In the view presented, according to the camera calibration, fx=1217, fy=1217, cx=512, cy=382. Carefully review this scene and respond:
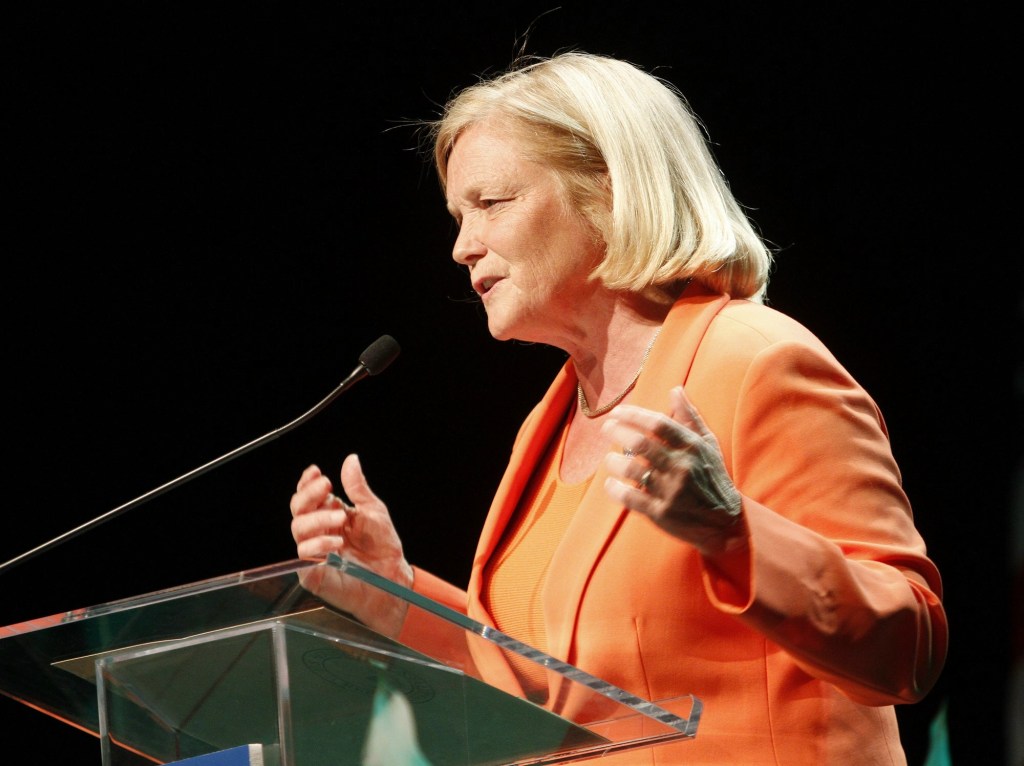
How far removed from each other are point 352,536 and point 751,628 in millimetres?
867

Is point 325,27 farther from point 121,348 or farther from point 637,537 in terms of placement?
point 637,537

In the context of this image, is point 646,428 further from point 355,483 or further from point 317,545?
point 355,483

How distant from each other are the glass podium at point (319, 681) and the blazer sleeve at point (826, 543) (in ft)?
0.56

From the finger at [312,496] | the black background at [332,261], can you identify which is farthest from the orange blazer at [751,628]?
the black background at [332,261]

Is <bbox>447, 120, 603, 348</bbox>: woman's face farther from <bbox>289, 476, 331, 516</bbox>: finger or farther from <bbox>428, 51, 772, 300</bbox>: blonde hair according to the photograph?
<bbox>289, 476, 331, 516</bbox>: finger

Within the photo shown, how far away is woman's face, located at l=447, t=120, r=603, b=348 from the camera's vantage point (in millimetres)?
2018

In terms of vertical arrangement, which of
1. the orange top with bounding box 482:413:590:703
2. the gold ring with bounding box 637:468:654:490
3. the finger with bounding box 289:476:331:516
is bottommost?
the orange top with bounding box 482:413:590:703

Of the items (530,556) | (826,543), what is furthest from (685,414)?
(530,556)

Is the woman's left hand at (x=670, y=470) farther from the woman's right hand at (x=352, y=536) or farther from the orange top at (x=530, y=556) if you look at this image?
the orange top at (x=530, y=556)

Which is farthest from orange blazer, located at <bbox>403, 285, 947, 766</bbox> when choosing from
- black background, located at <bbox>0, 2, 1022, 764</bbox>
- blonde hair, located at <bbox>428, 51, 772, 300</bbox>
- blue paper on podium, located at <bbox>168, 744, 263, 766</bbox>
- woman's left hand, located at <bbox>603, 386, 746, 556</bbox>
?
black background, located at <bbox>0, 2, 1022, 764</bbox>

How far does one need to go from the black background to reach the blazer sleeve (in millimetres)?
1092

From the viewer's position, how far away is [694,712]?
3.92 feet

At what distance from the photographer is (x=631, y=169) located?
1975 mm

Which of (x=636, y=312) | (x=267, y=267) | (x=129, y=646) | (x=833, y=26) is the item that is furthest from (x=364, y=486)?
(x=833, y=26)
